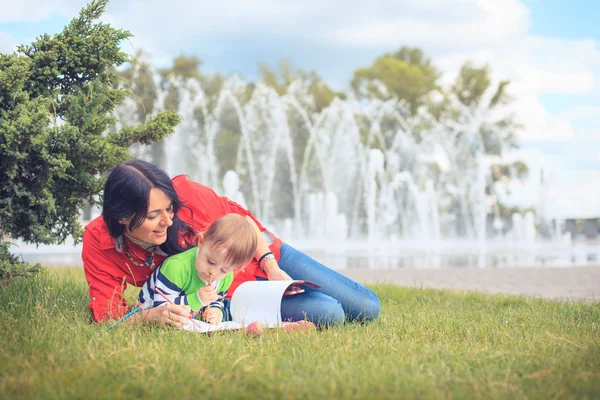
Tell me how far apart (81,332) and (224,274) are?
778 millimetres

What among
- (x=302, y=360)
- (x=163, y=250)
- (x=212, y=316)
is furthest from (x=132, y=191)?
(x=302, y=360)

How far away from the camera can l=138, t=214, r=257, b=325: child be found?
3.16 meters

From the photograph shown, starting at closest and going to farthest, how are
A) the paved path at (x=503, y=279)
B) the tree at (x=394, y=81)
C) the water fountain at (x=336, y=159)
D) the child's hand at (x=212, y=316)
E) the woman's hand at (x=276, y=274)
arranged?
the child's hand at (x=212, y=316) < the woman's hand at (x=276, y=274) < the paved path at (x=503, y=279) < the water fountain at (x=336, y=159) < the tree at (x=394, y=81)

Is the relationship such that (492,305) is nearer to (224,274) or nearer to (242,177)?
(224,274)

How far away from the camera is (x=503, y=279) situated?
26.7 ft

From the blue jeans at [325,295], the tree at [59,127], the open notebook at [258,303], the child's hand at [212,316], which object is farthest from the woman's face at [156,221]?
the tree at [59,127]

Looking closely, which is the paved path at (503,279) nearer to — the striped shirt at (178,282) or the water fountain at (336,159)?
the striped shirt at (178,282)

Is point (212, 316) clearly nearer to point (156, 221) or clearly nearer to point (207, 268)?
point (207, 268)

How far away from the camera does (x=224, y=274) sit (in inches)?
129

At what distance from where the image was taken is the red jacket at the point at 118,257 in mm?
3436

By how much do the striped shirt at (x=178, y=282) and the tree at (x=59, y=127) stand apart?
4.15ft

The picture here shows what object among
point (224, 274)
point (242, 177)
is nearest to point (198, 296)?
point (224, 274)

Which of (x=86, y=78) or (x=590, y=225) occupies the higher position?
(x=86, y=78)

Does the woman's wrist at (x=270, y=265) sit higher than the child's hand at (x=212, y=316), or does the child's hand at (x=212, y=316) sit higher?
the woman's wrist at (x=270, y=265)
